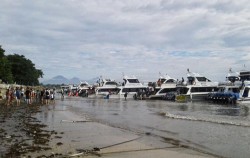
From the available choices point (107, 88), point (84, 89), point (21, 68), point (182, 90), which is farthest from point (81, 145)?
point (21, 68)

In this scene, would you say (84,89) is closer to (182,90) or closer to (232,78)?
(182,90)

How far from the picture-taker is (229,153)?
39.7 feet

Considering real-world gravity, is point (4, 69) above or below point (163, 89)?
above

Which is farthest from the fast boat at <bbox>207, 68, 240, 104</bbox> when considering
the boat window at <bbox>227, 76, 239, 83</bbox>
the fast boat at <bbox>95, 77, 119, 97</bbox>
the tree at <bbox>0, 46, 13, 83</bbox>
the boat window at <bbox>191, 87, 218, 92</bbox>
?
the tree at <bbox>0, 46, 13, 83</bbox>

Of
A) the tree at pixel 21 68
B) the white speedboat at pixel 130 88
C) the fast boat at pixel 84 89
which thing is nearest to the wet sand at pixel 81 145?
the white speedboat at pixel 130 88

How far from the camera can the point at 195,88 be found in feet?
184

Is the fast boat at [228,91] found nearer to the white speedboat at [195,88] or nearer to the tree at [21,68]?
the white speedboat at [195,88]

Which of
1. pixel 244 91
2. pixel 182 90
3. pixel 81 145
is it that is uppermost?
pixel 182 90

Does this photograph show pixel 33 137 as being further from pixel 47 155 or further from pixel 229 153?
pixel 229 153

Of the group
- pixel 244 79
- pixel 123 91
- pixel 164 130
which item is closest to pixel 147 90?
pixel 123 91

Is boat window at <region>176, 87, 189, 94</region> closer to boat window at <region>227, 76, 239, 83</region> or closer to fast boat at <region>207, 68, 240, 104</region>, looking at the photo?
fast boat at <region>207, 68, 240, 104</region>

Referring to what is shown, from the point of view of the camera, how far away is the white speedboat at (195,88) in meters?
55.0

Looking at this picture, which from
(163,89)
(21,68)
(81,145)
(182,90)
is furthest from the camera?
(21,68)

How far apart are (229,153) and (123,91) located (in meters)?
52.0
